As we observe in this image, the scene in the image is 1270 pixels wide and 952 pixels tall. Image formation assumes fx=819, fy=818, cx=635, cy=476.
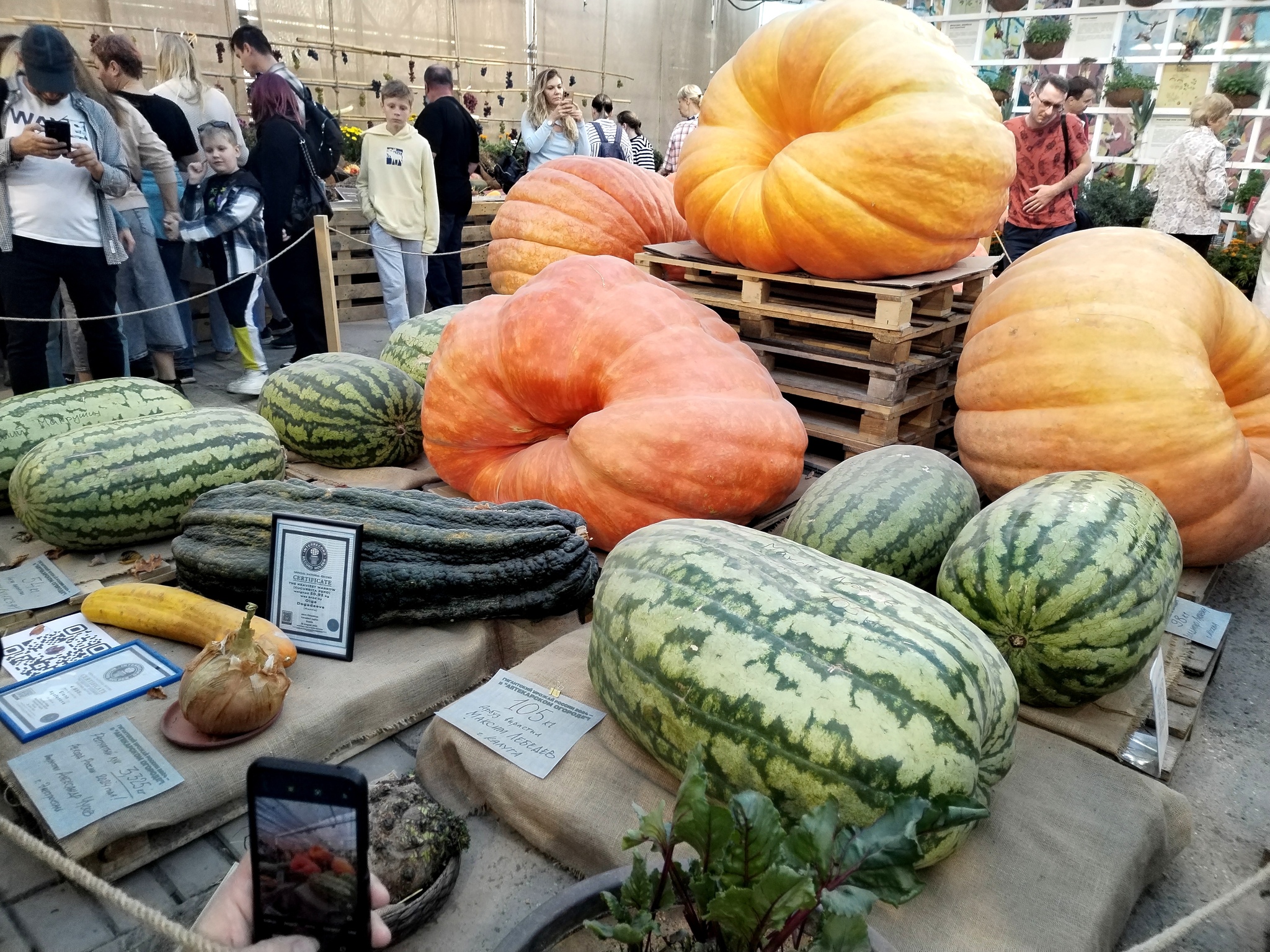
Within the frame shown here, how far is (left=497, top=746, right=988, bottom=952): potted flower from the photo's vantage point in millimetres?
916

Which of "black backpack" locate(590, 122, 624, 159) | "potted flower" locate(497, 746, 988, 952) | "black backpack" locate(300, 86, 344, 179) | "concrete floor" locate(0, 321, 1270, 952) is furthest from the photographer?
"black backpack" locate(590, 122, 624, 159)

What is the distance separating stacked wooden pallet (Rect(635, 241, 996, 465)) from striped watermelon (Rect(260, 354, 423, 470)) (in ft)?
4.25

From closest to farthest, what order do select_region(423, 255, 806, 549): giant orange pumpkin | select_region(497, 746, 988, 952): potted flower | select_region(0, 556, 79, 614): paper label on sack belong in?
select_region(497, 746, 988, 952): potted flower, select_region(0, 556, 79, 614): paper label on sack, select_region(423, 255, 806, 549): giant orange pumpkin

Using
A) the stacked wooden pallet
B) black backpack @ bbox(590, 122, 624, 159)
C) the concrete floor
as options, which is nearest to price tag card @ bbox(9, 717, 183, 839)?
the concrete floor

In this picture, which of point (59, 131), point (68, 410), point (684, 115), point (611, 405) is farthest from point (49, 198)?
point (684, 115)

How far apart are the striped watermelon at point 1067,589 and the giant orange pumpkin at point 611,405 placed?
0.74 meters

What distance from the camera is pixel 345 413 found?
328 cm

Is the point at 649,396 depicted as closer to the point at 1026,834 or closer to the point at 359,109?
the point at 1026,834

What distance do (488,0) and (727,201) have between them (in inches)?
550

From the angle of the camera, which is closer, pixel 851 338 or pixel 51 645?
pixel 51 645

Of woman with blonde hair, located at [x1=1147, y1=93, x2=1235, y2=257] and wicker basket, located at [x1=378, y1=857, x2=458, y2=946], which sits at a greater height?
woman with blonde hair, located at [x1=1147, y1=93, x2=1235, y2=257]

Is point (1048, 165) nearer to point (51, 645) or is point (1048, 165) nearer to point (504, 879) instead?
point (504, 879)

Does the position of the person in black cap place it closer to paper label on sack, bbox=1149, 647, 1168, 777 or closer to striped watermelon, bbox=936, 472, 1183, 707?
striped watermelon, bbox=936, 472, 1183, 707

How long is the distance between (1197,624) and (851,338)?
5.19 ft
